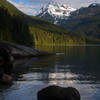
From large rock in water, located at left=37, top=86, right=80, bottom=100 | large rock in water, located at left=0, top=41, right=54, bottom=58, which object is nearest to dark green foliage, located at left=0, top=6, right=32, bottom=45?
large rock in water, located at left=0, top=41, right=54, bottom=58

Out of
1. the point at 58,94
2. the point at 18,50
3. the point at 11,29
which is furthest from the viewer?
the point at 11,29

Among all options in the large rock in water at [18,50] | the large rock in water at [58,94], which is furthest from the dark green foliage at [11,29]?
the large rock in water at [58,94]

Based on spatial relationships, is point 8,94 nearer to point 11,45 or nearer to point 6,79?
point 6,79

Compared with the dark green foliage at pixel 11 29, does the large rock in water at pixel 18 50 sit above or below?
below

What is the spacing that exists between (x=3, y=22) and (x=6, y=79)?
3470 inches

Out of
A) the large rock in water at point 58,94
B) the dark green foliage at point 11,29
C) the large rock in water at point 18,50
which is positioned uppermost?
the dark green foliage at point 11,29

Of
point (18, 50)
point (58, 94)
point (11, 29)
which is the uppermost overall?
point (11, 29)

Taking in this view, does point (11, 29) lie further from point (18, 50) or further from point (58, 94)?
point (58, 94)

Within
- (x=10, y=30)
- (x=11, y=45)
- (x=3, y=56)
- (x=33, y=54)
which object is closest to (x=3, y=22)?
(x=10, y=30)

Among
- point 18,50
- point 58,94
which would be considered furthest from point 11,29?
point 58,94

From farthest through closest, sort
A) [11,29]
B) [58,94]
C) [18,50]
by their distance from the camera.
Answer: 1. [11,29]
2. [18,50]
3. [58,94]

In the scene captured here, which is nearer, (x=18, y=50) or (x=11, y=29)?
(x=18, y=50)

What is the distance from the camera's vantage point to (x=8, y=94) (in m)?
17.7

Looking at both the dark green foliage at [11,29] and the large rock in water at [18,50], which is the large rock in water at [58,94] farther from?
the dark green foliage at [11,29]
